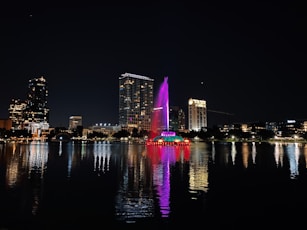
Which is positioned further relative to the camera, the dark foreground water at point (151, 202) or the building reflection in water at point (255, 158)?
the building reflection in water at point (255, 158)

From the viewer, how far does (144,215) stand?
13.3 m

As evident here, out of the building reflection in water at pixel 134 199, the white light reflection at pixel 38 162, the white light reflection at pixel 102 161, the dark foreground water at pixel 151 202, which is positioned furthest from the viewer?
the white light reflection at pixel 102 161

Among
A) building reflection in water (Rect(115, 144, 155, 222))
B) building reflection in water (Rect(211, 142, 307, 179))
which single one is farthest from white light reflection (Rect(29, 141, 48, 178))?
building reflection in water (Rect(211, 142, 307, 179))

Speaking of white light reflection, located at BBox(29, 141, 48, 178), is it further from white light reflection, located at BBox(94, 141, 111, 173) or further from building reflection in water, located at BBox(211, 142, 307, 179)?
building reflection in water, located at BBox(211, 142, 307, 179)

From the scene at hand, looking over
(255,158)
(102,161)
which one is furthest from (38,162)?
(255,158)

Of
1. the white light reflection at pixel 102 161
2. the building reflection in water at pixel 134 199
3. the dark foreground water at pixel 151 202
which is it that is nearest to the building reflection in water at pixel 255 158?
the dark foreground water at pixel 151 202

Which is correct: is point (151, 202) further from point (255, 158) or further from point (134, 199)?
point (255, 158)

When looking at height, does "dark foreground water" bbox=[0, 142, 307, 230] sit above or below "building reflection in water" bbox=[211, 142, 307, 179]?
below

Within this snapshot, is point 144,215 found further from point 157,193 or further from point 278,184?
point 278,184

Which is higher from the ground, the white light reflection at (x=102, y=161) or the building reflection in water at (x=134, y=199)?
the white light reflection at (x=102, y=161)

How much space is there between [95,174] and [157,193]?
10251mm

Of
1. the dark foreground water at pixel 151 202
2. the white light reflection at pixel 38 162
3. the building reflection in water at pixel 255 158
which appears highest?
the building reflection in water at pixel 255 158

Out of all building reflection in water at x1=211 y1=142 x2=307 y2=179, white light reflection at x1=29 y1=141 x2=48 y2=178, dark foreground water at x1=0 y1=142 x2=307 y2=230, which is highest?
building reflection in water at x1=211 y1=142 x2=307 y2=179

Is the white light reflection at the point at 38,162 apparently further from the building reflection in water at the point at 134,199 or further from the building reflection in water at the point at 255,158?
the building reflection in water at the point at 255,158
